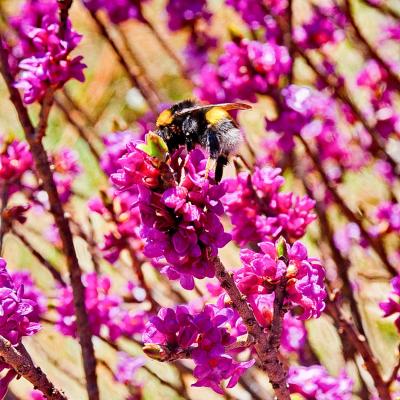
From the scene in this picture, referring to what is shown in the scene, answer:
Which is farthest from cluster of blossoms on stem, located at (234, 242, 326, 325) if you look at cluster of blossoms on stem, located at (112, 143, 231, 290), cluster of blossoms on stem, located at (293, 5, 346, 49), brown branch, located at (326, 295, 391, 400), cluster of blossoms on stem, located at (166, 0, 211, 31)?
cluster of blossoms on stem, located at (166, 0, 211, 31)

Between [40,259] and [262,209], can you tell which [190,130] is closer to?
[262,209]

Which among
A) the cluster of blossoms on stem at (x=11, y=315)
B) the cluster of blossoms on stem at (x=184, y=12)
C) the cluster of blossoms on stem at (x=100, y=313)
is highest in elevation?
the cluster of blossoms on stem at (x=184, y=12)

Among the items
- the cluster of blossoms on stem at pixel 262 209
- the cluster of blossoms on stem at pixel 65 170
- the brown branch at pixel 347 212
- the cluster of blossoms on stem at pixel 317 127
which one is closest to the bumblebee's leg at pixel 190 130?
the cluster of blossoms on stem at pixel 262 209

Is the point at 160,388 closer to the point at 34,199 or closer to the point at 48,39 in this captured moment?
the point at 34,199

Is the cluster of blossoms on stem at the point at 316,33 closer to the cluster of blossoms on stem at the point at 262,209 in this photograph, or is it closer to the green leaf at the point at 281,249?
the cluster of blossoms on stem at the point at 262,209

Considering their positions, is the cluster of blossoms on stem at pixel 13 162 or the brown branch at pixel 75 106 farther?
the brown branch at pixel 75 106

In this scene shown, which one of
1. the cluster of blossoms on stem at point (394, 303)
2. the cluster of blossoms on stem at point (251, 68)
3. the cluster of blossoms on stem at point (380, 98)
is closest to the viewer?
the cluster of blossoms on stem at point (394, 303)

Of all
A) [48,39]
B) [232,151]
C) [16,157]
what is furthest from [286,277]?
[16,157]

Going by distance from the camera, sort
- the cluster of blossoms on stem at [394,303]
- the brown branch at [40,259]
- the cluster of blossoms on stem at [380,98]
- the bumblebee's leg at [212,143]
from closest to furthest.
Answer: the bumblebee's leg at [212,143]
the cluster of blossoms on stem at [394,303]
the brown branch at [40,259]
the cluster of blossoms on stem at [380,98]
